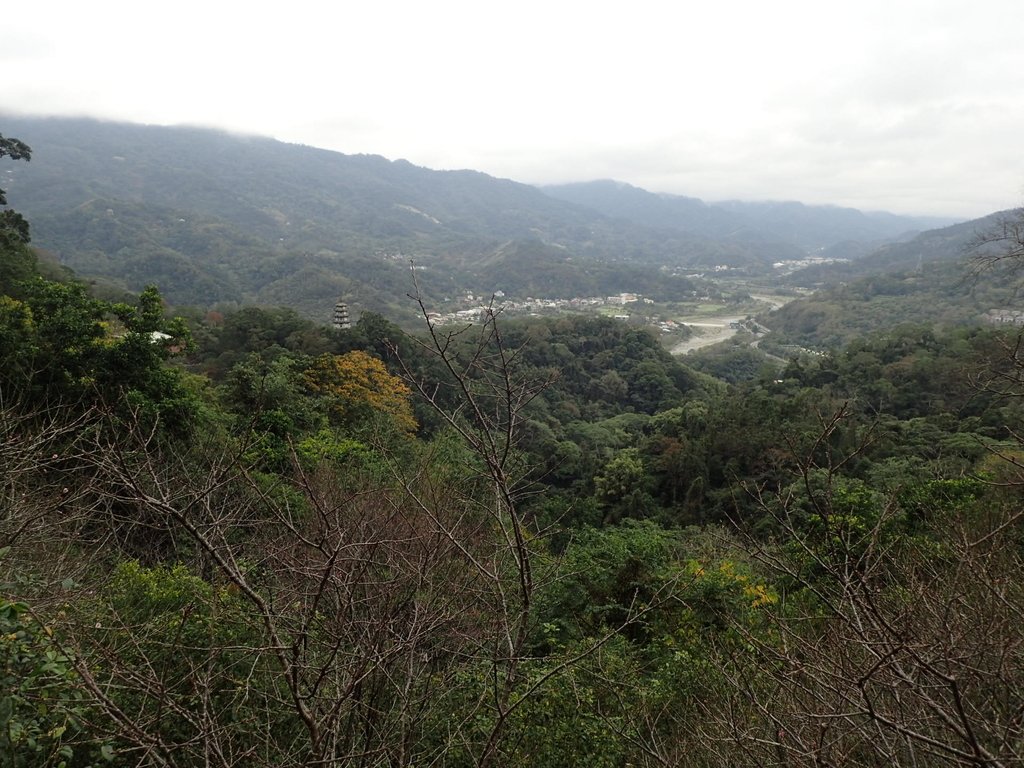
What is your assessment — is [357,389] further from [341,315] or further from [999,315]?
[999,315]

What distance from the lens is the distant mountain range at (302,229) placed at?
67062mm

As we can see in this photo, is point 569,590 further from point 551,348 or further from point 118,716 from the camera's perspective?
point 551,348

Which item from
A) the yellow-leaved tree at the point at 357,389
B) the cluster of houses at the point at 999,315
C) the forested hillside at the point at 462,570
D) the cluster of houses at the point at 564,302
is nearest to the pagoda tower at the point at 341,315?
the forested hillside at the point at 462,570

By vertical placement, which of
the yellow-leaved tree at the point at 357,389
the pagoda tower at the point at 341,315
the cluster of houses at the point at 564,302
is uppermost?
the yellow-leaved tree at the point at 357,389

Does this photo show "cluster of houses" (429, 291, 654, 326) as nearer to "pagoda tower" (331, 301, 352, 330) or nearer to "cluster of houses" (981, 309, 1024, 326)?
"pagoda tower" (331, 301, 352, 330)

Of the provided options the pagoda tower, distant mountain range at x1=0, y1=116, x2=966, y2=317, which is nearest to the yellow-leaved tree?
the pagoda tower

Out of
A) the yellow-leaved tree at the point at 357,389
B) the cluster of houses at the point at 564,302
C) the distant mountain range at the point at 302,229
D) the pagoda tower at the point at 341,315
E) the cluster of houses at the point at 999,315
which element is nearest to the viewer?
the yellow-leaved tree at the point at 357,389

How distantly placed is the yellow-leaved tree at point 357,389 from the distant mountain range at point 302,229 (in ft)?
139

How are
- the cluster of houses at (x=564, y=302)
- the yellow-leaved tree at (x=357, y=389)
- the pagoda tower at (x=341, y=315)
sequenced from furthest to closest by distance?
the cluster of houses at (x=564, y=302) → the pagoda tower at (x=341, y=315) → the yellow-leaved tree at (x=357, y=389)

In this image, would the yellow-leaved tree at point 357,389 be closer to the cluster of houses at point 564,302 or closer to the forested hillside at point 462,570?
the forested hillside at point 462,570

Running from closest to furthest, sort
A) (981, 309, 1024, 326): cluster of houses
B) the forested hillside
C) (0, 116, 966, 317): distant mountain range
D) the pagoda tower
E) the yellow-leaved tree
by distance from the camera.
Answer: the forested hillside → the yellow-leaved tree → the pagoda tower → (981, 309, 1024, 326): cluster of houses → (0, 116, 966, 317): distant mountain range

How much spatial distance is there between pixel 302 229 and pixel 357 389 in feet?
370

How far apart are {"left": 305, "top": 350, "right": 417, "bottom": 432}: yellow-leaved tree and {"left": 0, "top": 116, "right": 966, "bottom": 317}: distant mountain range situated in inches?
1668

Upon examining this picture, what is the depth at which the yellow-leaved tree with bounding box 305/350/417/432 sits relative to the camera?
14305 millimetres
